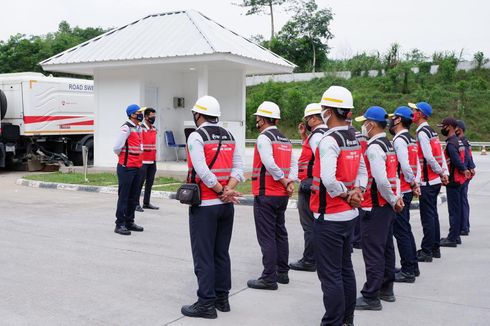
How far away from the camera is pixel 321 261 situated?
463 cm

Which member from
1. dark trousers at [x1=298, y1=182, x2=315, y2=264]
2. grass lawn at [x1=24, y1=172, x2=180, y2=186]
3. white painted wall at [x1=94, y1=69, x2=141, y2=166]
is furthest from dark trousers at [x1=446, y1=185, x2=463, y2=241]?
white painted wall at [x1=94, y1=69, x2=141, y2=166]

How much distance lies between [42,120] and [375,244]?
16.0 m

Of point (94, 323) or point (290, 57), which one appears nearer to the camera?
point (94, 323)

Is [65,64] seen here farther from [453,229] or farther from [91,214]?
[453,229]

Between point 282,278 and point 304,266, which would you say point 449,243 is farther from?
point 282,278

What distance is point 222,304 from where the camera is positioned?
17.4 feet

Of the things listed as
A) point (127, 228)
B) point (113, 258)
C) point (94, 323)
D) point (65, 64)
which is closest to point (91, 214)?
point (127, 228)

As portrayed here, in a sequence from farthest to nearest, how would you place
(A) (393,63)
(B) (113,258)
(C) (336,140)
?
(A) (393,63) < (B) (113,258) < (C) (336,140)

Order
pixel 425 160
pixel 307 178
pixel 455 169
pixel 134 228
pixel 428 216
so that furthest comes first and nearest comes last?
pixel 134 228 < pixel 455 169 < pixel 425 160 < pixel 428 216 < pixel 307 178

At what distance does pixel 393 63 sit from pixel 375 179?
→ 1672 inches

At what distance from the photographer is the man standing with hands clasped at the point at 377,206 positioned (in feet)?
18.0

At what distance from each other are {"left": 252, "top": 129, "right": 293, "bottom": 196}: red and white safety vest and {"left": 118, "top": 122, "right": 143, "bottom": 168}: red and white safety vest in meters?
3.19

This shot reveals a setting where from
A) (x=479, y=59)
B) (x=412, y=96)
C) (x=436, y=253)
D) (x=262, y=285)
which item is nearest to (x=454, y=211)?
(x=436, y=253)

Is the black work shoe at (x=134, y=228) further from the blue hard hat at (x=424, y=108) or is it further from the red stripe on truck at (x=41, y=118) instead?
the red stripe on truck at (x=41, y=118)
